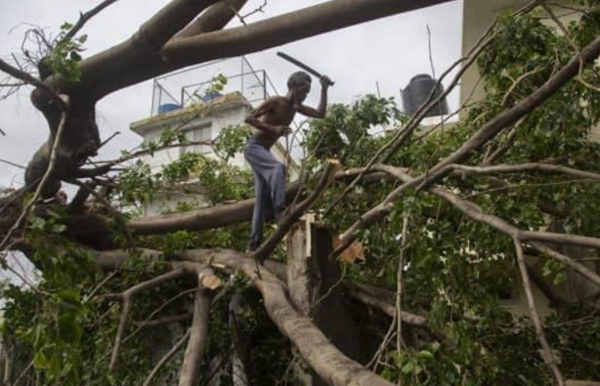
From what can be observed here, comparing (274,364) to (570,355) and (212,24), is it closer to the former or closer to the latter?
(570,355)

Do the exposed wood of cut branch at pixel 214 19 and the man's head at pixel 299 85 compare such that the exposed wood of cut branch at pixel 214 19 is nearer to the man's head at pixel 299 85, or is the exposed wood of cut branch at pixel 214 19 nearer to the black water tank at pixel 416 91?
the man's head at pixel 299 85

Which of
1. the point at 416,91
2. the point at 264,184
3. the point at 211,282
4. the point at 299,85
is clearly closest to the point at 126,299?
the point at 211,282

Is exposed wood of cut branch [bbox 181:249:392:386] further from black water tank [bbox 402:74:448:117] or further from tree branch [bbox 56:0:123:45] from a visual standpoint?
black water tank [bbox 402:74:448:117]

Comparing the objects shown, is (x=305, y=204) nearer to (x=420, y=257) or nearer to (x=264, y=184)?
(x=420, y=257)

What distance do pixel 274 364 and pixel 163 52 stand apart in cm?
→ 295

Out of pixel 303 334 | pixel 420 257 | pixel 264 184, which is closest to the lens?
pixel 420 257

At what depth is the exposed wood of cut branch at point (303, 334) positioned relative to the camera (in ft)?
7.86

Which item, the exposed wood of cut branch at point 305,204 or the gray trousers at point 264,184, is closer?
the exposed wood of cut branch at point 305,204

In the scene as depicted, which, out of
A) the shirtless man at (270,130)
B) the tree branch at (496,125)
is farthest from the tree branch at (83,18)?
the tree branch at (496,125)

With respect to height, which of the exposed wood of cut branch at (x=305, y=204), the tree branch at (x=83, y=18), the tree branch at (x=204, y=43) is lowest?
the exposed wood of cut branch at (x=305, y=204)

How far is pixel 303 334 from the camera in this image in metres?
3.22

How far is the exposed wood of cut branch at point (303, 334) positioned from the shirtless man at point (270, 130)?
1.53 feet

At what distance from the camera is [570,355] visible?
4340mm

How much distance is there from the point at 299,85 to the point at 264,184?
829 mm
